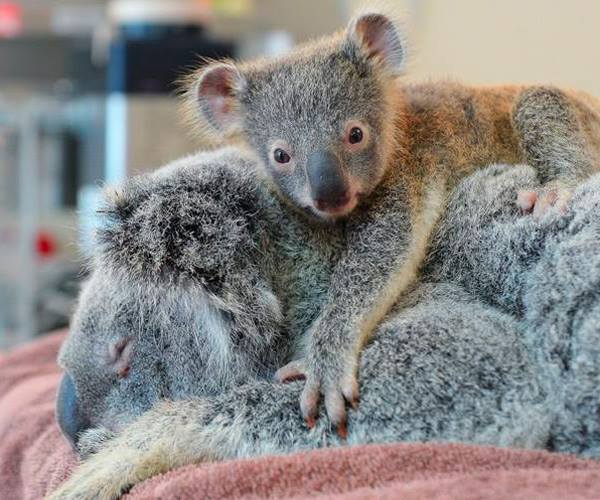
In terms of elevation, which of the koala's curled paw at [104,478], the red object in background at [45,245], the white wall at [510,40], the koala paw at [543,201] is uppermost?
the white wall at [510,40]

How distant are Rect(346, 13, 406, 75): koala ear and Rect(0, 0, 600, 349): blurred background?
1722 mm

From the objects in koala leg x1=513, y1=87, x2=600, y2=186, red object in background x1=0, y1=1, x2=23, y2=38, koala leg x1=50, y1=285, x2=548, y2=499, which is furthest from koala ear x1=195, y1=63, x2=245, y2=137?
red object in background x1=0, y1=1, x2=23, y2=38

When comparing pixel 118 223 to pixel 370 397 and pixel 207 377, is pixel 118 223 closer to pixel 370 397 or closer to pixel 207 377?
pixel 207 377

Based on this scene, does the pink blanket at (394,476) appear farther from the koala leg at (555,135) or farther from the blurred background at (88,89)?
the blurred background at (88,89)

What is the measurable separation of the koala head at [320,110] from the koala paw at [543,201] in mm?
300

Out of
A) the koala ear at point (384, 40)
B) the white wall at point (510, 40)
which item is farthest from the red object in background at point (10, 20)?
the koala ear at point (384, 40)

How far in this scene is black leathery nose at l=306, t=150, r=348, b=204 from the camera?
158 cm

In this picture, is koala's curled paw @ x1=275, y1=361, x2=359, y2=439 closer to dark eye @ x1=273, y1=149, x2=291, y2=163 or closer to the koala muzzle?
the koala muzzle

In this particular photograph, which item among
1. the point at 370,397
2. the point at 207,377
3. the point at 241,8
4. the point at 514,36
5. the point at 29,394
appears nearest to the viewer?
the point at 370,397

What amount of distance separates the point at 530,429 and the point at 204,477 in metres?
0.46

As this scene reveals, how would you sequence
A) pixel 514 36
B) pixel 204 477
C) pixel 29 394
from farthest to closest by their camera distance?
pixel 514 36 → pixel 29 394 → pixel 204 477

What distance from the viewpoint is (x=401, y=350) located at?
138 centimetres

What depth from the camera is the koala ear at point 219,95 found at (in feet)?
6.36

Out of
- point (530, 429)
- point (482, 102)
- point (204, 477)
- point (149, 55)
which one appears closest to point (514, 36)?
point (482, 102)
